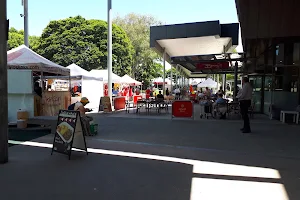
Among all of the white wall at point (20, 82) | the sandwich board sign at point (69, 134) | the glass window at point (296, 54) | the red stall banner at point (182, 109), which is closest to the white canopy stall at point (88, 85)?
the white wall at point (20, 82)

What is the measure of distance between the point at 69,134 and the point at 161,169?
2.15 m

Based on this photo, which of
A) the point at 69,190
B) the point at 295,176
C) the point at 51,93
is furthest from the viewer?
the point at 51,93

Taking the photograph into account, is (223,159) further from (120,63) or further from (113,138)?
(120,63)

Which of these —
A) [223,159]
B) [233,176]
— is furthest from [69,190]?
[223,159]

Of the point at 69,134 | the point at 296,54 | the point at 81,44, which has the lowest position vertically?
the point at 69,134

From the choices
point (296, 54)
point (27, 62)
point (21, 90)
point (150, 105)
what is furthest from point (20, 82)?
point (296, 54)

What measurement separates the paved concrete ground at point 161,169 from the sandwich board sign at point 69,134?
0.22 meters

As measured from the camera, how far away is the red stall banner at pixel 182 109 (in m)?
12.5

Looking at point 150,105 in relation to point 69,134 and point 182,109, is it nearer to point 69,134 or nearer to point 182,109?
point 182,109

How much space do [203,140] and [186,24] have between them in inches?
365

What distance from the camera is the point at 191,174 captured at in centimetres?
497

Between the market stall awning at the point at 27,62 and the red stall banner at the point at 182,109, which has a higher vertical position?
the market stall awning at the point at 27,62

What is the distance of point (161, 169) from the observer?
5.25 meters

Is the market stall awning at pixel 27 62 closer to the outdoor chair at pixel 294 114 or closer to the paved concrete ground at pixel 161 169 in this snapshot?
the paved concrete ground at pixel 161 169
